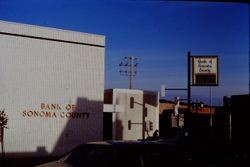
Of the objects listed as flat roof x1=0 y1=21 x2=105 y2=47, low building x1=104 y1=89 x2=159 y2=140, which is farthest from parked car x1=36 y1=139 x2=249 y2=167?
low building x1=104 y1=89 x2=159 y2=140

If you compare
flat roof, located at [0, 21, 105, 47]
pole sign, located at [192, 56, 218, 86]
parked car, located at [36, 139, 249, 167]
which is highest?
flat roof, located at [0, 21, 105, 47]

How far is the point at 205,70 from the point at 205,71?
5 cm

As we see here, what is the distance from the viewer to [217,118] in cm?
4909

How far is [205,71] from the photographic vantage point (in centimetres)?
2262

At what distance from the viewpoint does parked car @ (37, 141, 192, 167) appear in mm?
8828

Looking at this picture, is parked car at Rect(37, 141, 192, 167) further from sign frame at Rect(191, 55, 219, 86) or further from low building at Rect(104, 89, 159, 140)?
low building at Rect(104, 89, 159, 140)

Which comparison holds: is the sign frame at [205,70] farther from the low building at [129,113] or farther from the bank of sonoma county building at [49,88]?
the low building at [129,113]

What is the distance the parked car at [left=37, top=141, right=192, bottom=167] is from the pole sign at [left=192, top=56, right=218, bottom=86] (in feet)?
41.2

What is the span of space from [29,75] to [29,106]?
72.2 inches

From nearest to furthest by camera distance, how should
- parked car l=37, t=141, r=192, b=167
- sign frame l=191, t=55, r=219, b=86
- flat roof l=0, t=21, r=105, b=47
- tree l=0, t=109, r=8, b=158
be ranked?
parked car l=37, t=141, r=192, b=167 < sign frame l=191, t=55, r=219, b=86 < tree l=0, t=109, r=8, b=158 < flat roof l=0, t=21, r=105, b=47

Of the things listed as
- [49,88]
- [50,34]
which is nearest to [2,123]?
[49,88]

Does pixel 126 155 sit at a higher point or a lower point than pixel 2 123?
lower

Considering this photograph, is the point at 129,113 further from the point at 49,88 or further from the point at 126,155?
Result: the point at 126,155

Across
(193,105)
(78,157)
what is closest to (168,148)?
(78,157)
